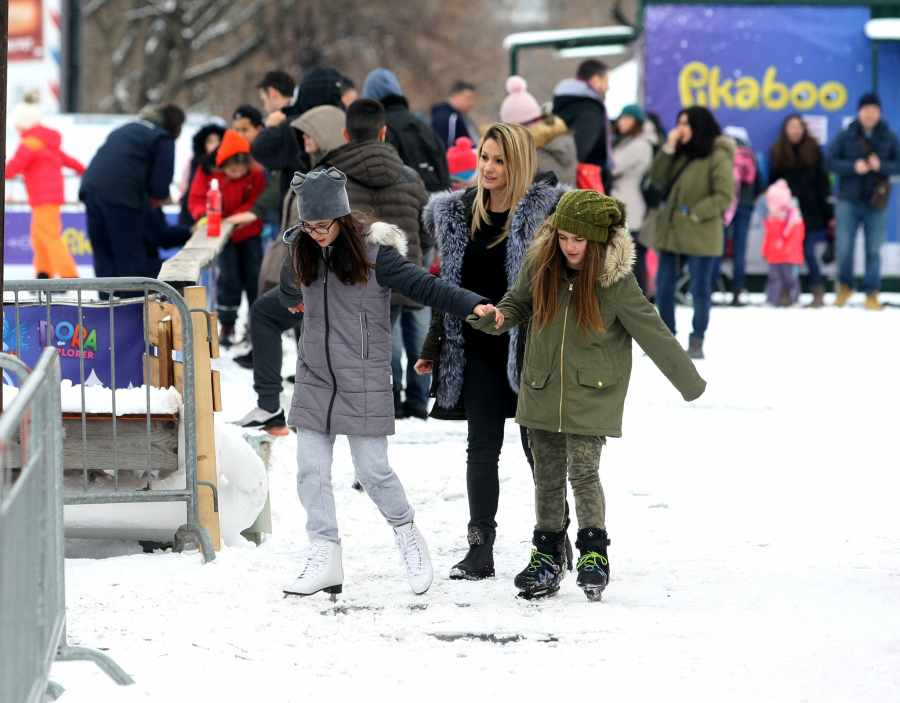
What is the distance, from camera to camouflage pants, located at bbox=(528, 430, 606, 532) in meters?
4.82

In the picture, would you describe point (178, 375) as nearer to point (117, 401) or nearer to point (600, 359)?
point (117, 401)

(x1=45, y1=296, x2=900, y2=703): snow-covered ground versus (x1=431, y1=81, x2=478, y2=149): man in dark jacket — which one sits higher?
(x1=431, y1=81, x2=478, y2=149): man in dark jacket

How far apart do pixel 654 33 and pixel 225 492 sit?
11.3 meters

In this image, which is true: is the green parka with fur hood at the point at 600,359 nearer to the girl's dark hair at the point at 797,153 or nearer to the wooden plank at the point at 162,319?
the wooden plank at the point at 162,319

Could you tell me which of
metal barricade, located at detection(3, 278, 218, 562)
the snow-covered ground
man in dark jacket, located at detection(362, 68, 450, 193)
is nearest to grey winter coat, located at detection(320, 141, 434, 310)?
man in dark jacket, located at detection(362, 68, 450, 193)

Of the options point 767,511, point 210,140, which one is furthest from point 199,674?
point 210,140

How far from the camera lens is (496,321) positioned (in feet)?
15.4

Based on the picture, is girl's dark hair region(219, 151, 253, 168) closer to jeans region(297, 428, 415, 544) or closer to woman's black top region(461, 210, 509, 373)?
woman's black top region(461, 210, 509, 373)

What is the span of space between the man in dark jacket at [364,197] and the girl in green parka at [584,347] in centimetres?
190

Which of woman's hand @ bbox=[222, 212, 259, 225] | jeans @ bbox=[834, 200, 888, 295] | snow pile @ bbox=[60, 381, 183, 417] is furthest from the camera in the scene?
jeans @ bbox=[834, 200, 888, 295]

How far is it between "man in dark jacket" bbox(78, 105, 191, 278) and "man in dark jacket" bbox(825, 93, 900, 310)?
757cm

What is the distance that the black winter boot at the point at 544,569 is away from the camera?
4.79m

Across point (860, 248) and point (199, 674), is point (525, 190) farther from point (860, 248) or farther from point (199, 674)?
point (860, 248)

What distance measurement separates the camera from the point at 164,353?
18.1ft
